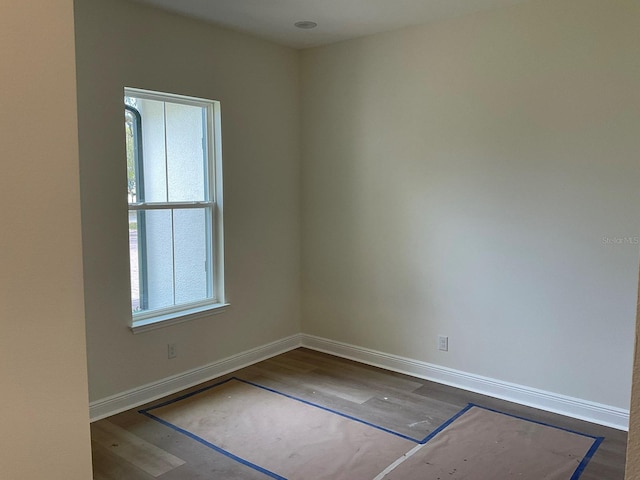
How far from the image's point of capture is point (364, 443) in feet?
9.64

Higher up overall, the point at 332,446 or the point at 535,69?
the point at 535,69

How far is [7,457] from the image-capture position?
145 centimetres

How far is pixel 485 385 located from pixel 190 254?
2377 mm

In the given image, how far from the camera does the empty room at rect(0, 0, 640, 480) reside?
3.01m

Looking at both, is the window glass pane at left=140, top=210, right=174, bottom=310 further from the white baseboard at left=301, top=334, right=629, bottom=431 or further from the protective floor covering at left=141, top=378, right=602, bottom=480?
the white baseboard at left=301, top=334, right=629, bottom=431

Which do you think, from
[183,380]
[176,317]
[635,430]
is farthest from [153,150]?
[635,430]

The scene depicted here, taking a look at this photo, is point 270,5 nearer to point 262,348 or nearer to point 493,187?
point 493,187

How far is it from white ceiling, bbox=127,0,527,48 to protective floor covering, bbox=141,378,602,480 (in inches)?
105

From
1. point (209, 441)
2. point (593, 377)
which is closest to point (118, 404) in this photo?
point (209, 441)

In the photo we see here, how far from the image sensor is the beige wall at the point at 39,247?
4.59ft

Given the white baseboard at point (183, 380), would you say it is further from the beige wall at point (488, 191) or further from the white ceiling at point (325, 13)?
the white ceiling at point (325, 13)

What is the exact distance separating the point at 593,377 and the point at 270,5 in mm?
3172

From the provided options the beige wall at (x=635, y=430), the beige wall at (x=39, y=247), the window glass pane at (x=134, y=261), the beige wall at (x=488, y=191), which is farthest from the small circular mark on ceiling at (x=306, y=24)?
the beige wall at (x=635, y=430)

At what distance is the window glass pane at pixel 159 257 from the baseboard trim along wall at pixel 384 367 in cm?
59
